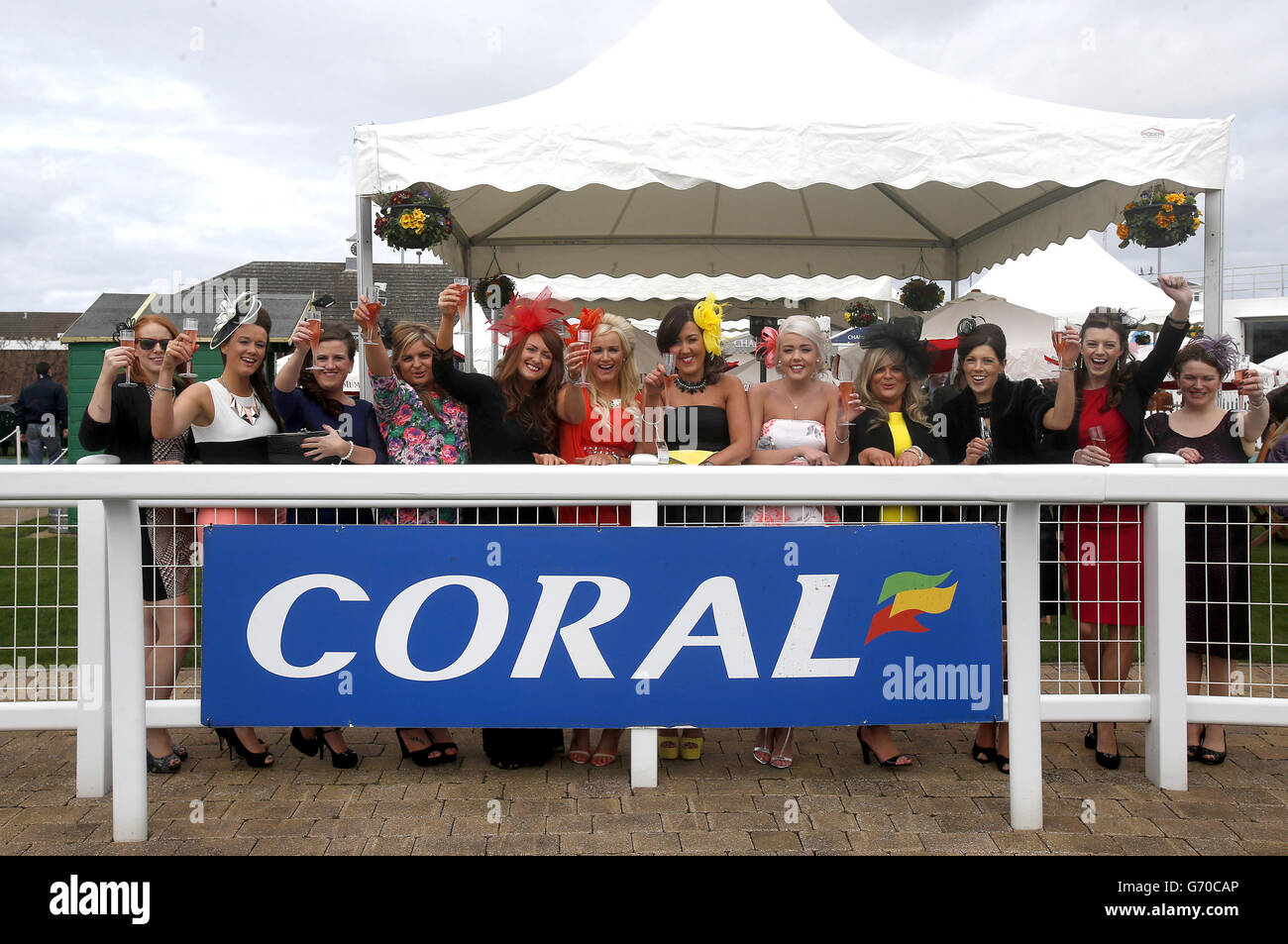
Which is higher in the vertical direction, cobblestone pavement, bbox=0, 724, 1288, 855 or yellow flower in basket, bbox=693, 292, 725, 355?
yellow flower in basket, bbox=693, 292, 725, 355

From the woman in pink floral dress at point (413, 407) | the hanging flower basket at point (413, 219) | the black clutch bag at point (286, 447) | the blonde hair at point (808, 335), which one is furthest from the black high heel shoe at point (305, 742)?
the hanging flower basket at point (413, 219)

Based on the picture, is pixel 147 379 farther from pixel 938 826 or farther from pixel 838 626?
pixel 938 826

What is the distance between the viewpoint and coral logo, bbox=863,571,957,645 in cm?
283

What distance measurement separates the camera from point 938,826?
288 cm

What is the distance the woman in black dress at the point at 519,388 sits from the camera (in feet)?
12.1

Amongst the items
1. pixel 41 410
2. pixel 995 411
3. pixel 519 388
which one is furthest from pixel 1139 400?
pixel 41 410

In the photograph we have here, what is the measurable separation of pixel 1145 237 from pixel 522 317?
4.05m

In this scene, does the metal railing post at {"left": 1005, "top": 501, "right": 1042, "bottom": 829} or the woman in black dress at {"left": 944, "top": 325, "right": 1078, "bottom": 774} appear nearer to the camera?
the metal railing post at {"left": 1005, "top": 501, "right": 1042, "bottom": 829}

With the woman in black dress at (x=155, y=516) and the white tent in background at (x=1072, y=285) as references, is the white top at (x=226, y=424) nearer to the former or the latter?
the woman in black dress at (x=155, y=516)

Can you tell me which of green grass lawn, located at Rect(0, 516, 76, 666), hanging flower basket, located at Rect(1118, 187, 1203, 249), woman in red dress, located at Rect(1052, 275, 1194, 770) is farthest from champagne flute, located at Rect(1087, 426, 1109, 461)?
green grass lawn, located at Rect(0, 516, 76, 666)

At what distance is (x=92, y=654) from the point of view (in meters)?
3.01

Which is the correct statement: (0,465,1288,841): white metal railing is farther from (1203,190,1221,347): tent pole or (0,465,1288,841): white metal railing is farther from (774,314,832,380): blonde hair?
(1203,190,1221,347): tent pole

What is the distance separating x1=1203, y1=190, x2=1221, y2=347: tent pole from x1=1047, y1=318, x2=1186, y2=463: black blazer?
1.60 m
